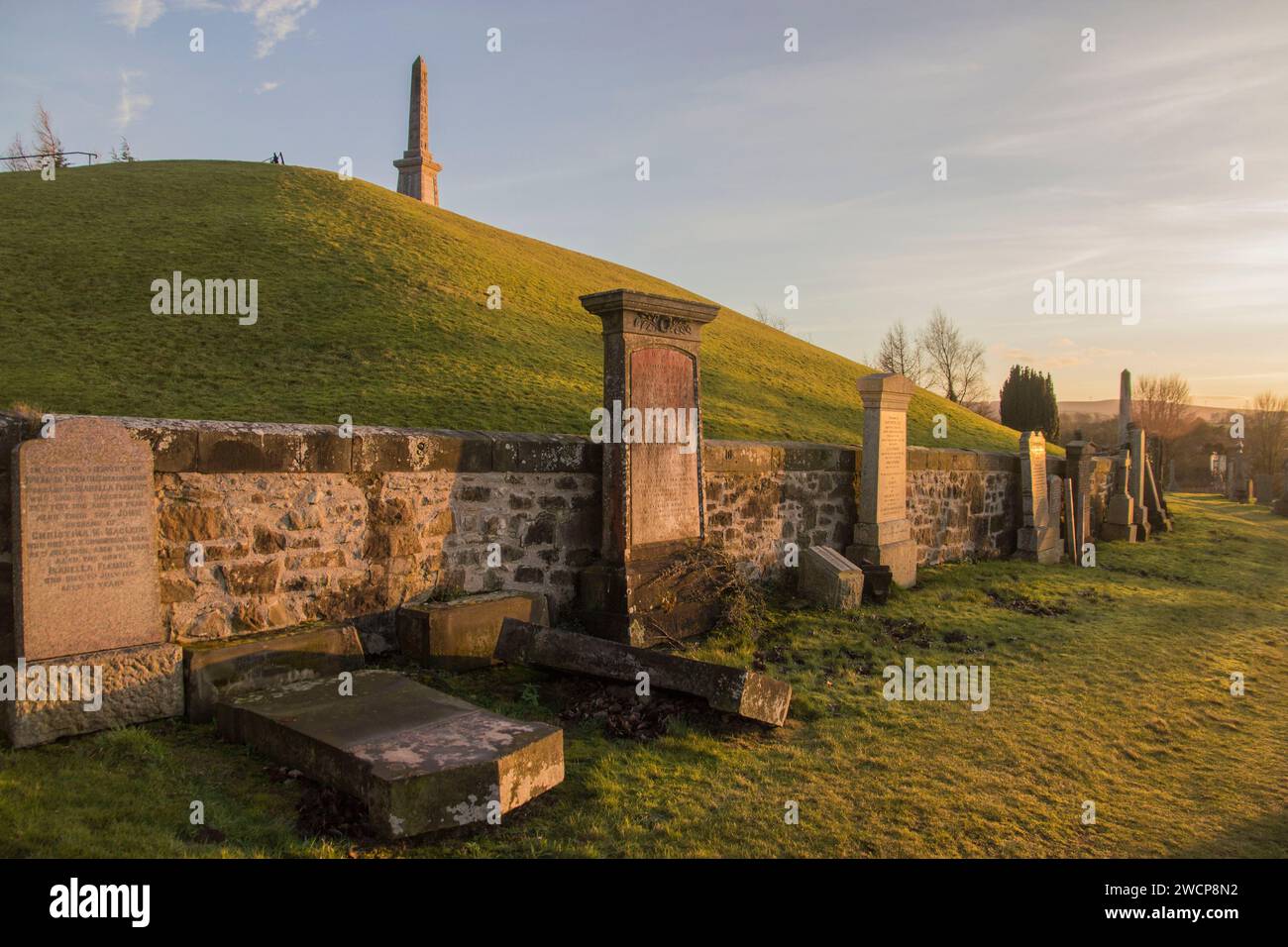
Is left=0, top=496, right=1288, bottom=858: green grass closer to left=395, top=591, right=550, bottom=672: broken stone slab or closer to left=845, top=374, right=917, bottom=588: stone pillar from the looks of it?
left=395, top=591, right=550, bottom=672: broken stone slab

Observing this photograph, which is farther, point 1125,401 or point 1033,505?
point 1125,401

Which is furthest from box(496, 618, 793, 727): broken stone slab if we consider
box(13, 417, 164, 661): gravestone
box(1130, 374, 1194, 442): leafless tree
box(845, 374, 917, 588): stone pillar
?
box(1130, 374, 1194, 442): leafless tree

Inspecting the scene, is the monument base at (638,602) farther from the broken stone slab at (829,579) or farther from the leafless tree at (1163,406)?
the leafless tree at (1163,406)

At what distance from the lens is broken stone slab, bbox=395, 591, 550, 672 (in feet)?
20.2

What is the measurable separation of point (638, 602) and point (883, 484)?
5.01 metres

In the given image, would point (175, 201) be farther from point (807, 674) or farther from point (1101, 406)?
point (1101, 406)

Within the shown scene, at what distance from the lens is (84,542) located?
4684 mm

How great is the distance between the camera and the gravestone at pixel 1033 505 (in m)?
14.1

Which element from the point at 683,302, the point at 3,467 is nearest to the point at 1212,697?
the point at 683,302

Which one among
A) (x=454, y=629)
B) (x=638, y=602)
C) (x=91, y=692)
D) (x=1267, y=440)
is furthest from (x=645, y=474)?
(x=1267, y=440)

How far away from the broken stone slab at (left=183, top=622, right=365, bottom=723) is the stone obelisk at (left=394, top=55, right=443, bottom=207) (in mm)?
35856

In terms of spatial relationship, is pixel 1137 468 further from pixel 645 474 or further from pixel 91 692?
pixel 91 692

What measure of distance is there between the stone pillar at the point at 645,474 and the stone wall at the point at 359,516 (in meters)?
0.35

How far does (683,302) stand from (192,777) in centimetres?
553
